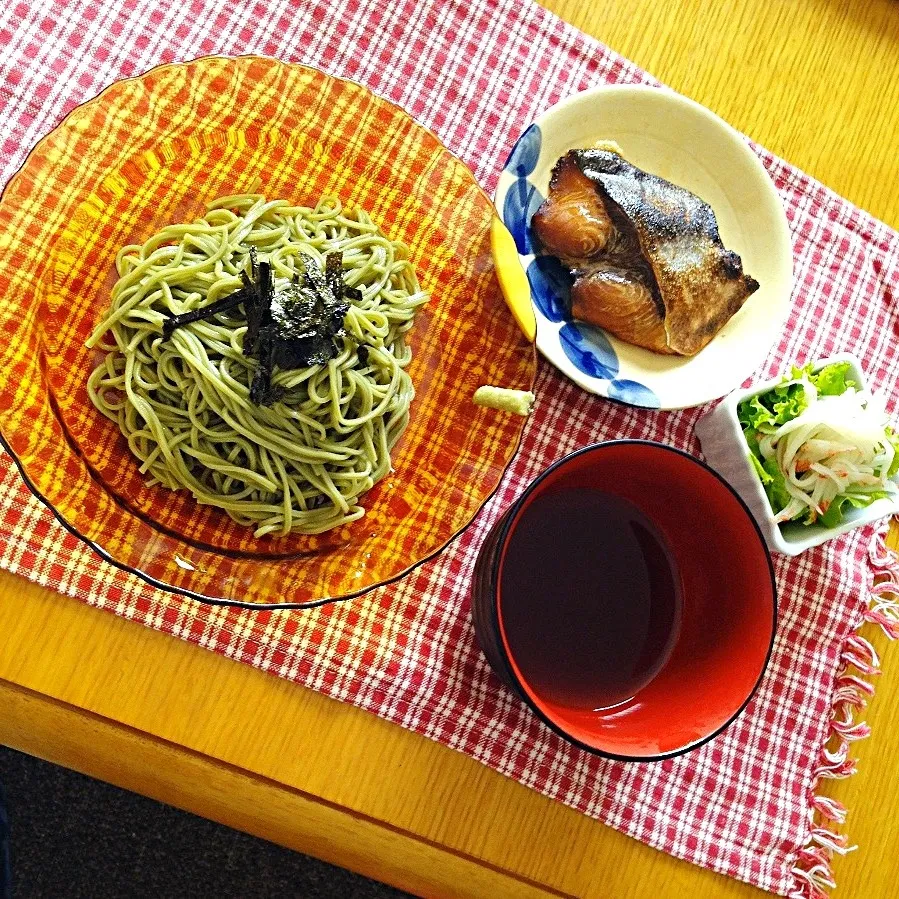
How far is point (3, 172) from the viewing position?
1.45 meters

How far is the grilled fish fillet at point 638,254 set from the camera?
5.05ft

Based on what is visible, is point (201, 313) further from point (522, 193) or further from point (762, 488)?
point (762, 488)

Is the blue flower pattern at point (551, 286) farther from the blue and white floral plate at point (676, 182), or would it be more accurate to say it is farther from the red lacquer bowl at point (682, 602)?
the red lacquer bowl at point (682, 602)

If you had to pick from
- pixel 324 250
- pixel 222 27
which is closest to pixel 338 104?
pixel 324 250

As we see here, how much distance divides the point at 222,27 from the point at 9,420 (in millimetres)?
805

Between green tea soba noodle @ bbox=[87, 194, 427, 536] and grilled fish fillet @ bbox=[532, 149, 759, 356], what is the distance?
319 millimetres

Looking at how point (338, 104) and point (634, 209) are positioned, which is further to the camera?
point (634, 209)

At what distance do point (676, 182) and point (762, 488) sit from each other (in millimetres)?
605

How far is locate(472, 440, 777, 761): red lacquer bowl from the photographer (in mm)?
1271

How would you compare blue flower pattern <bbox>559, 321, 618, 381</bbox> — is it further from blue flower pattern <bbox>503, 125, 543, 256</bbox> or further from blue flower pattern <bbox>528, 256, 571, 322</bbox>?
blue flower pattern <bbox>503, 125, 543, 256</bbox>

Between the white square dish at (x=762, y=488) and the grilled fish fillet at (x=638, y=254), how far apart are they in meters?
0.14

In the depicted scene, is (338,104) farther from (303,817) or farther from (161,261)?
(303,817)

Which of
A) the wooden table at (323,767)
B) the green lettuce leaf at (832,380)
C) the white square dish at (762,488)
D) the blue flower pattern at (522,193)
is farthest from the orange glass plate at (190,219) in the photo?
the green lettuce leaf at (832,380)

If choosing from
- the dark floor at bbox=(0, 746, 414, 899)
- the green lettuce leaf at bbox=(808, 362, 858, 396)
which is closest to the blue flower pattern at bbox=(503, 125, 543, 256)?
the green lettuce leaf at bbox=(808, 362, 858, 396)
